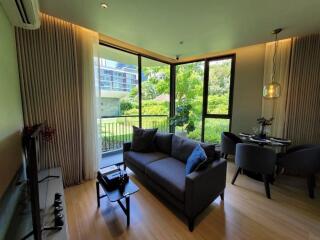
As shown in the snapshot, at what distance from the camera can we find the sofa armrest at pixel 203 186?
1.73m

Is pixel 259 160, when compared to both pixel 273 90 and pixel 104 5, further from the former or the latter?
pixel 104 5

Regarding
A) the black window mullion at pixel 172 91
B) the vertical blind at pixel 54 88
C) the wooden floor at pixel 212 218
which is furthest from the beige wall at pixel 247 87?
the vertical blind at pixel 54 88

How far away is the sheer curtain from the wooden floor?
0.52m

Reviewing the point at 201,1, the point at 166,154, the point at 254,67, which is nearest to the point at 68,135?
the point at 166,154

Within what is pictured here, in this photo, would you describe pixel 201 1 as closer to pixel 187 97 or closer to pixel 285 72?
pixel 285 72

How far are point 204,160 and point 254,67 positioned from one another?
2923 mm

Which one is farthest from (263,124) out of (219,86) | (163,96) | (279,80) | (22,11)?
(22,11)

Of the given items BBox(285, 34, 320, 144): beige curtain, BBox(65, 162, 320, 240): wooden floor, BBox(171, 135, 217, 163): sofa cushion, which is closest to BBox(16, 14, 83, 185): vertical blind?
BBox(65, 162, 320, 240): wooden floor

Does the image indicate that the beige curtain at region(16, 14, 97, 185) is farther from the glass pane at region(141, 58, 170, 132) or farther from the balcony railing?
the glass pane at region(141, 58, 170, 132)

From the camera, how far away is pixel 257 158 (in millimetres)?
2434

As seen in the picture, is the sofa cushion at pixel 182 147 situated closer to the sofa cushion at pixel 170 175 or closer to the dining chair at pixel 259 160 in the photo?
the sofa cushion at pixel 170 175

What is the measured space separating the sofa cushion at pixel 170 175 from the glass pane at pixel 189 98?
2.01 meters

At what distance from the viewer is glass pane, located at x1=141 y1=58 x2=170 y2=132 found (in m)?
4.32

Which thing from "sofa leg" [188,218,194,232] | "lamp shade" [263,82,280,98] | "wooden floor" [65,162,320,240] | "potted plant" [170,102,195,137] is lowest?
"wooden floor" [65,162,320,240]
